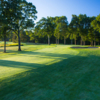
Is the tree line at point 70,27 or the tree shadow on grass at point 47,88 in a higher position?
the tree line at point 70,27

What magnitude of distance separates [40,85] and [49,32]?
49610 millimetres

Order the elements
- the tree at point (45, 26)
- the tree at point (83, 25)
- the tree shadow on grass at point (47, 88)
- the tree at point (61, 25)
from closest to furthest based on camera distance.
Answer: the tree shadow on grass at point (47, 88)
the tree at point (45, 26)
the tree at point (83, 25)
the tree at point (61, 25)

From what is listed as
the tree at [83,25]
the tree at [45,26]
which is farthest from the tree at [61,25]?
the tree at [83,25]

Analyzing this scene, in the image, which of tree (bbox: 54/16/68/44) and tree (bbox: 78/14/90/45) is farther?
tree (bbox: 54/16/68/44)

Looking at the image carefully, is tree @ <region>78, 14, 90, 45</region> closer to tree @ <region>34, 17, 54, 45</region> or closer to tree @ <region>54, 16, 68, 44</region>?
tree @ <region>54, 16, 68, 44</region>

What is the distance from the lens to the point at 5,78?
500 centimetres

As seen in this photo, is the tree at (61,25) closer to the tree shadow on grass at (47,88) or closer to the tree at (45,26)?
the tree at (45,26)

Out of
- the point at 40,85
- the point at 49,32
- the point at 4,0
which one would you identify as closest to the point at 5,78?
the point at 40,85

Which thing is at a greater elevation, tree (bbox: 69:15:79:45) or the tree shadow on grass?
tree (bbox: 69:15:79:45)

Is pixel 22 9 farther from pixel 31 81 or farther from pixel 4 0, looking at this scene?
pixel 31 81

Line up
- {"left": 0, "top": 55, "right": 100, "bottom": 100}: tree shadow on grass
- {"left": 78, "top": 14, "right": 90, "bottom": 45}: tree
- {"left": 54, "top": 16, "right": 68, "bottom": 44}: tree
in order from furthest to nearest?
{"left": 54, "top": 16, "right": 68, "bottom": 44}: tree
{"left": 78, "top": 14, "right": 90, "bottom": 45}: tree
{"left": 0, "top": 55, "right": 100, "bottom": 100}: tree shadow on grass

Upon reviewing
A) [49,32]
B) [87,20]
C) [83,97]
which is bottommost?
[83,97]

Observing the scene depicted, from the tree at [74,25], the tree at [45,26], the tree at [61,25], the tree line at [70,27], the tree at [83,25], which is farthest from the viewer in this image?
the tree at [61,25]

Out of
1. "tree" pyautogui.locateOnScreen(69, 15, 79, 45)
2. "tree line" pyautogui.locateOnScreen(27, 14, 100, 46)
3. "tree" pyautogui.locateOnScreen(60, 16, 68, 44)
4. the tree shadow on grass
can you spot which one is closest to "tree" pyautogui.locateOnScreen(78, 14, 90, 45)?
"tree line" pyautogui.locateOnScreen(27, 14, 100, 46)
